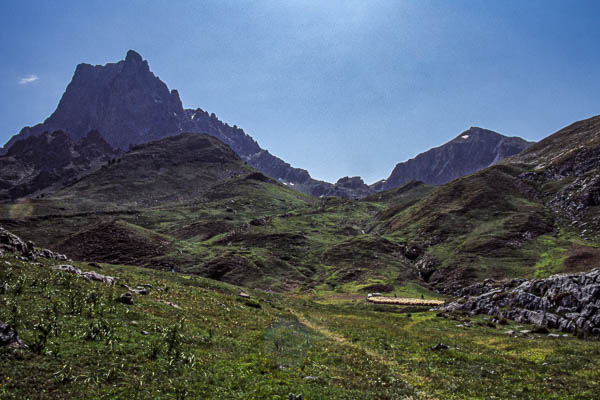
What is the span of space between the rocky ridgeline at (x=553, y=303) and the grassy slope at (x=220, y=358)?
628 centimetres

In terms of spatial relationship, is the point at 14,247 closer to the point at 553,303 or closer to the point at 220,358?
the point at 220,358

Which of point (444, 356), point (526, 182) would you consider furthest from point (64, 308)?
point (526, 182)

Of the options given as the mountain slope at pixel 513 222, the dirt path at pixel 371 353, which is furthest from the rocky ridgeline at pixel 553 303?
the mountain slope at pixel 513 222

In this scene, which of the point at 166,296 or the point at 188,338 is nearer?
the point at 188,338

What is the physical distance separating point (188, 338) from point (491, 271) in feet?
315

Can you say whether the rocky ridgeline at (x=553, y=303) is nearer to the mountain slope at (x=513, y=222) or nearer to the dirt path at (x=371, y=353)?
the dirt path at (x=371, y=353)

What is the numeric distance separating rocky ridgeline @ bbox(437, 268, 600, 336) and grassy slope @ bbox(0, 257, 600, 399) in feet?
20.6

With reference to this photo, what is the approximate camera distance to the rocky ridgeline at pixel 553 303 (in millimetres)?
34531

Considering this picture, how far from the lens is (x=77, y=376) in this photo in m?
14.0

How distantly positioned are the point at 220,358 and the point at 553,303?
43.2 m

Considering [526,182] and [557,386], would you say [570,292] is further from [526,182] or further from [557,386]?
[526,182]

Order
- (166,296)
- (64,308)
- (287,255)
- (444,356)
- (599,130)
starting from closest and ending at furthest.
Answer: (64,308) < (444,356) < (166,296) < (287,255) < (599,130)

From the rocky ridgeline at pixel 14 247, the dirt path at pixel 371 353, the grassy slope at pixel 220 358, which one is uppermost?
the rocky ridgeline at pixel 14 247

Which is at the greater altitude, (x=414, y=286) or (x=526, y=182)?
(x=526, y=182)
